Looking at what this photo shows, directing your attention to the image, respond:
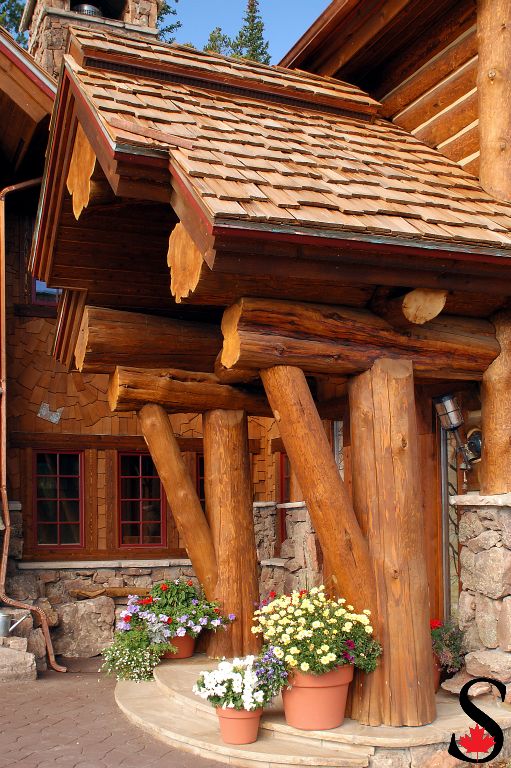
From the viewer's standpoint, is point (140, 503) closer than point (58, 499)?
No

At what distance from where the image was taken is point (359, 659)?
4.97m

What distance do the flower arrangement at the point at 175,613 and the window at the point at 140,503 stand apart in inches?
141

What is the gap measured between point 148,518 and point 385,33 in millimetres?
6326

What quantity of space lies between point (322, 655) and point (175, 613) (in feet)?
7.36

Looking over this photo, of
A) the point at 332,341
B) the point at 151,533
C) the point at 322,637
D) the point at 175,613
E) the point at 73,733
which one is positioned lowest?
the point at 73,733

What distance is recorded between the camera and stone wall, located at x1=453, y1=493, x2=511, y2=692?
5.53 m

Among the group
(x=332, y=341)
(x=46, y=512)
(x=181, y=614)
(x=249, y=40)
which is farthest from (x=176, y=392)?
(x=249, y=40)

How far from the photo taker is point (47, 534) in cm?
1052

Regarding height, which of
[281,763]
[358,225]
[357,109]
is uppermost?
[357,109]

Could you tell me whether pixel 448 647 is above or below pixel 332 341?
below

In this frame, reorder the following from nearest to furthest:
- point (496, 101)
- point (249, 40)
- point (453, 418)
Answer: point (453, 418) → point (496, 101) → point (249, 40)

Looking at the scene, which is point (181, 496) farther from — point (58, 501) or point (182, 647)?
point (58, 501)

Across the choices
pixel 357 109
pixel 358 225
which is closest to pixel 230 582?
pixel 358 225

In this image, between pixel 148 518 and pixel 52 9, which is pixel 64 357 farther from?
pixel 52 9
